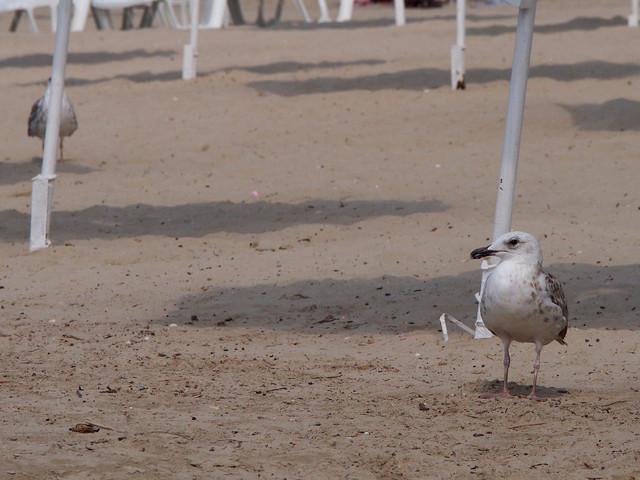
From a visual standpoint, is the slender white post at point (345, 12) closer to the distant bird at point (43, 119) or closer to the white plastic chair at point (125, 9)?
the white plastic chair at point (125, 9)

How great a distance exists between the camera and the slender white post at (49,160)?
8875 mm

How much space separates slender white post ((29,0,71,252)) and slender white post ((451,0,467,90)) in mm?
7666

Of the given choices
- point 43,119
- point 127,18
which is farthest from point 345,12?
point 43,119

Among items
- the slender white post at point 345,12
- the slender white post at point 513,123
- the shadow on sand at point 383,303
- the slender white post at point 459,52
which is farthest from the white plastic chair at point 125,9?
the slender white post at point 513,123

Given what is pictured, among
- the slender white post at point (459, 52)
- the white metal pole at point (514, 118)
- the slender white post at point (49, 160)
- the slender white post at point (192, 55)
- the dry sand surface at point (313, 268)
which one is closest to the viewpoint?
the dry sand surface at point (313, 268)

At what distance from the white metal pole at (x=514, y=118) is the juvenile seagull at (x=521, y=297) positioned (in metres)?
1.12

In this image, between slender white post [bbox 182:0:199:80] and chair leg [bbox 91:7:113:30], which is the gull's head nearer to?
slender white post [bbox 182:0:199:80]

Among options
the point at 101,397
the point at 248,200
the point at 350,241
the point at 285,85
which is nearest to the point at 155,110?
the point at 285,85

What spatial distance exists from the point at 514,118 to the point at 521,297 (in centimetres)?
Result: 174

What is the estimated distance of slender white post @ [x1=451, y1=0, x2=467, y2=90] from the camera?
15180mm

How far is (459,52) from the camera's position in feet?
50.3

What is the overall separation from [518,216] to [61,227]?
4505 millimetres

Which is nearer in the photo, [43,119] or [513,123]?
[513,123]

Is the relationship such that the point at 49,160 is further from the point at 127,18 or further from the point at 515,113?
the point at 127,18
